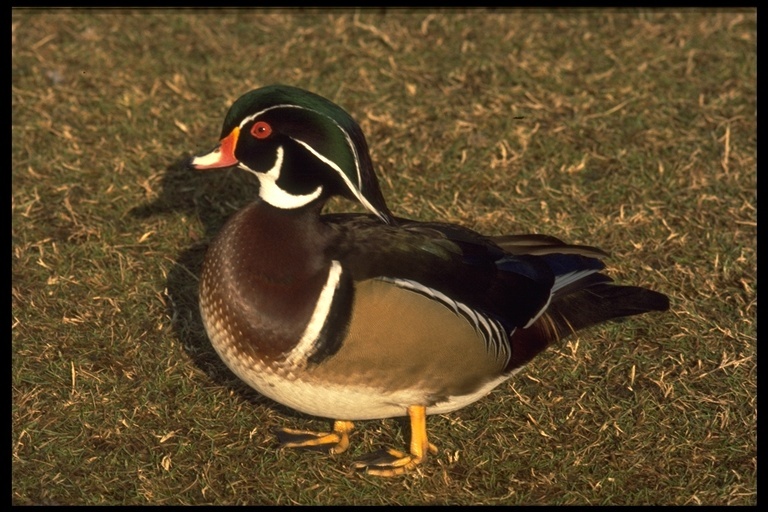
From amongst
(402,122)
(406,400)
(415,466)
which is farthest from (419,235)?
(402,122)

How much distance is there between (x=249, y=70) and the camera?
238 inches

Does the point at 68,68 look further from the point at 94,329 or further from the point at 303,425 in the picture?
the point at 303,425

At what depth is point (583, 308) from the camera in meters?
3.86

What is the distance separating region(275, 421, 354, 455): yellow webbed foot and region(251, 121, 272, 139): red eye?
106 centimetres

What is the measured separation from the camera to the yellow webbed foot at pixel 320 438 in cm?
380

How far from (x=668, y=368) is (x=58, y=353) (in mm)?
2245

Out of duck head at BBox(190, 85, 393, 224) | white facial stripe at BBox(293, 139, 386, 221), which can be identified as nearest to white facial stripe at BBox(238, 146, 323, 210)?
duck head at BBox(190, 85, 393, 224)

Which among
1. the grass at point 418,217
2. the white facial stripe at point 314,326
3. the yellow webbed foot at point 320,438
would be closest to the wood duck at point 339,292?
the white facial stripe at point 314,326

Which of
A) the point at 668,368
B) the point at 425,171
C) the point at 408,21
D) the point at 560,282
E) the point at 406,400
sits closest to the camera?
the point at 406,400

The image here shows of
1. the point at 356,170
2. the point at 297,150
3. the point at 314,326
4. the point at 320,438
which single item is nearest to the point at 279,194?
the point at 297,150

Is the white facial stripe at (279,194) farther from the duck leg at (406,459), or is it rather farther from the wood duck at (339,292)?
the duck leg at (406,459)

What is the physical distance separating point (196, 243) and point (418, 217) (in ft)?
3.16

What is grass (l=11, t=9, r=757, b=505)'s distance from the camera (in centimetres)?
376

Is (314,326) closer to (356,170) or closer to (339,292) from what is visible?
(339,292)
